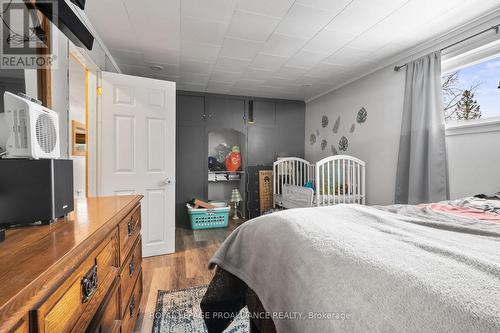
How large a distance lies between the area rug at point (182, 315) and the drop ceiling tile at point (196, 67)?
2.44m

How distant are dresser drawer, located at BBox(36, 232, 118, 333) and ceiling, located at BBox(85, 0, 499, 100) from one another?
1.81 metres

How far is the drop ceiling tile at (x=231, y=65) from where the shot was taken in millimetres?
2812

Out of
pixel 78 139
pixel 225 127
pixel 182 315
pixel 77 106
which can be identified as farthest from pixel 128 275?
pixel 225 127

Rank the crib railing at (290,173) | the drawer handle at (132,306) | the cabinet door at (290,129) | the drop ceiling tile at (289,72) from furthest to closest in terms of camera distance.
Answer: the cabinet door at (290,129) → the crib railing at (290,173) → the drop ceiling tile at (289,72) → the drawer handle at (132,306)

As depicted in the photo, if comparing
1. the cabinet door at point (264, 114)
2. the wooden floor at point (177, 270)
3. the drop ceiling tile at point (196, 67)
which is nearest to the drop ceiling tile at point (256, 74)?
the drop ceiling tile at point (196, 67)

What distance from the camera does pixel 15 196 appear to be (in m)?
0.76

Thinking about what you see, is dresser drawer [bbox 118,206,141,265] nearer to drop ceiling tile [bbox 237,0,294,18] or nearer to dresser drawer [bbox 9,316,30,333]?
dresser drawer [bbox 9,316,30,333]

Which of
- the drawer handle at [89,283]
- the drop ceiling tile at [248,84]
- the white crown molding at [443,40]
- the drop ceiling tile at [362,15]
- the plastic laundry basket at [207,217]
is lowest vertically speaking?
the plastic laundry basket at [207,217]

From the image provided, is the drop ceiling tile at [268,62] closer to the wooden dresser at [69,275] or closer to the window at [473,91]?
the window at [473,91]

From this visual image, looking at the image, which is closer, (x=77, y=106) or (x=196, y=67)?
(x=77, y=106)

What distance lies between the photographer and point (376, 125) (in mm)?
2998

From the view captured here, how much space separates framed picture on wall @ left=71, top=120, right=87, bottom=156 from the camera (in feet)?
6.28

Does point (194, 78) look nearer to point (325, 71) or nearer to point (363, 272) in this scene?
point (325, 71)

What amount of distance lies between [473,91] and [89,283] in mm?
3031
